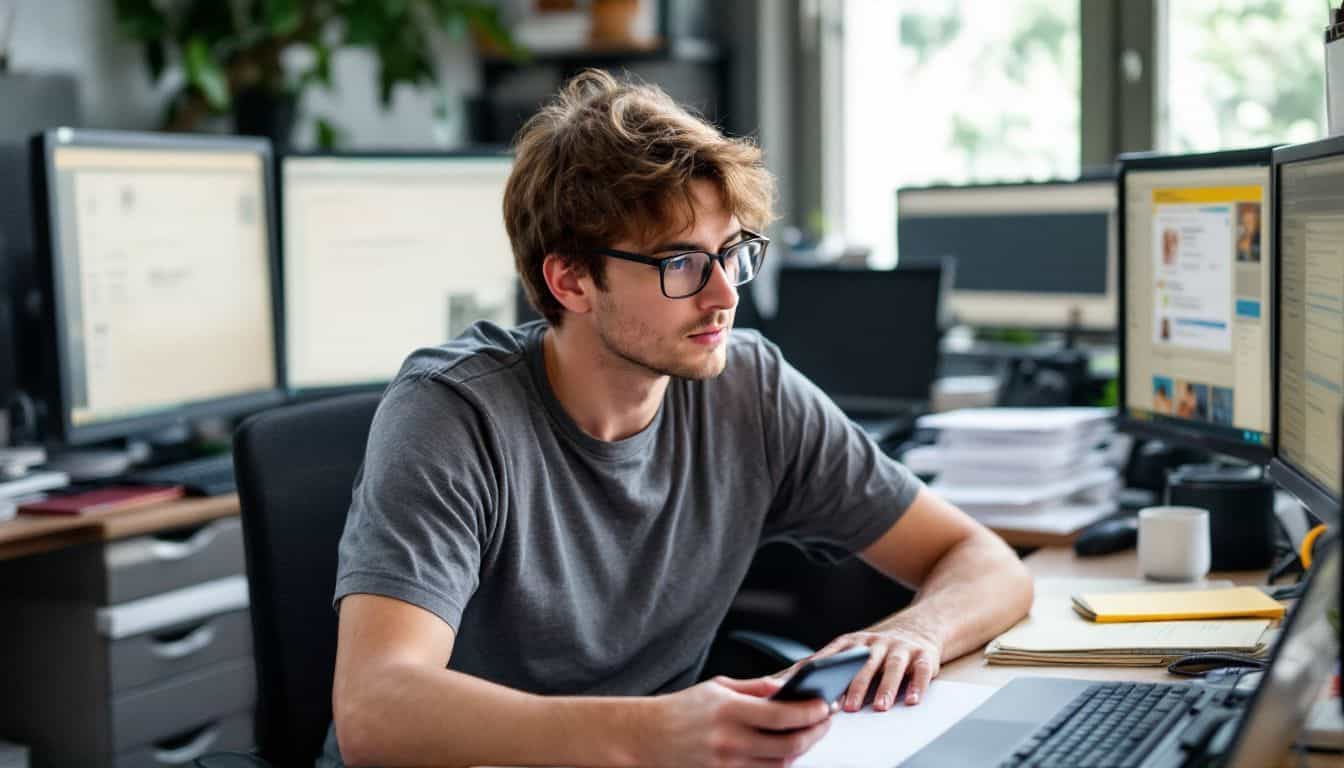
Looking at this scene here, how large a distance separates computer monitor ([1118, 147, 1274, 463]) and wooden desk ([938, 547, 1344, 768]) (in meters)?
0.17

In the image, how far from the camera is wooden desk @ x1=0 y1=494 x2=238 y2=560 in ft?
6.89

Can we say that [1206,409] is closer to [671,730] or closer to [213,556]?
[671,730]

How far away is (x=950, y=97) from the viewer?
4613 millimetres

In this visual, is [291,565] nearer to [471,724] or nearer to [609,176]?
[471,724]

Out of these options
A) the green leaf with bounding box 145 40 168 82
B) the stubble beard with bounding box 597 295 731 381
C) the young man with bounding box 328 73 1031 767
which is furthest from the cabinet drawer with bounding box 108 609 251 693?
the green leaf with bounding box 145 40 168 82

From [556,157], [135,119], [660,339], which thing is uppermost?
[135,119]

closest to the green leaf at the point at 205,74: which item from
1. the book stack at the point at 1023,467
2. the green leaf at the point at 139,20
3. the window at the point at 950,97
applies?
the green leaf at the point at 139,20

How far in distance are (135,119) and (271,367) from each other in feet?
4.59

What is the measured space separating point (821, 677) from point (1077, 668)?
1.50ft

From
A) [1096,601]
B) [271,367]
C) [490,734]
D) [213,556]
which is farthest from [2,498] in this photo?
[1096,601]

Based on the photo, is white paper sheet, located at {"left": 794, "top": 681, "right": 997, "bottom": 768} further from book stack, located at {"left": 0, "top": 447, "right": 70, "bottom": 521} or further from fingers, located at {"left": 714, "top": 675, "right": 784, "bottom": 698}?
book stack, located at {"left": 0, "top": 447, "right": 70, "bottom": 521}

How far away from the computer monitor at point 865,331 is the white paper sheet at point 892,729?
1.57 metres

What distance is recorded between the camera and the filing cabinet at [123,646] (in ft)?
7.43

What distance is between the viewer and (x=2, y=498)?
2256 mm
